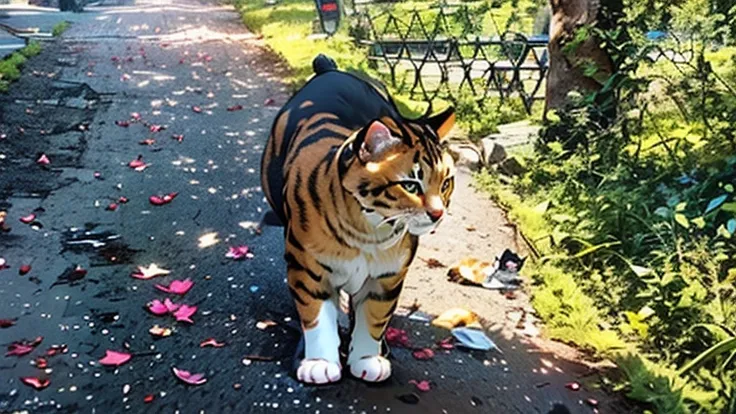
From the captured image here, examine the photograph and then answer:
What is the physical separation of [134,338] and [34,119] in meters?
4.63

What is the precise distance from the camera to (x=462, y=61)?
9078 mm

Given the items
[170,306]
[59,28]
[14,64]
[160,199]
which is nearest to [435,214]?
[170,306]

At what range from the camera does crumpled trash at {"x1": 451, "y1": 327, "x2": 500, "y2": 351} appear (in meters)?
3.84

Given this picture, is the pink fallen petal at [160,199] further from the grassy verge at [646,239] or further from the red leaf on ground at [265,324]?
the grassy verge at [646,239]

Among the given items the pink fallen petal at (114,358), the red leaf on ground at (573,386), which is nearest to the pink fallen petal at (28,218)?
the pink fallen petal at (114,358)

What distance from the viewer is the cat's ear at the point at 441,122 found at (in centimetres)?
285

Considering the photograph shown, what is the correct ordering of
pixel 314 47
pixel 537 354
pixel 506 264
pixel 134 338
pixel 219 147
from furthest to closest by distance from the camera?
pixel 314 47 < pixel 219 147 < pixel 506 264 < pixel 537 354 < pixel 134 338

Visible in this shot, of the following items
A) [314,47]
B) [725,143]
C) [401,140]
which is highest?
[401,140]

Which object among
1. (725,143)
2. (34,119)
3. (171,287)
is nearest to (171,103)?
(34,119)

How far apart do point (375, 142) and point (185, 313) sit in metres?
1.77

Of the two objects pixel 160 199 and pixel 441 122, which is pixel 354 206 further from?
pixel 160 199

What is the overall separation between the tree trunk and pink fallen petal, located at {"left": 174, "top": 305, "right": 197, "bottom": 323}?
363cm

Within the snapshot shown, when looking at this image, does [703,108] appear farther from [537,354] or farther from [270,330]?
[270,330]

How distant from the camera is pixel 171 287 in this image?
13.6 feet
